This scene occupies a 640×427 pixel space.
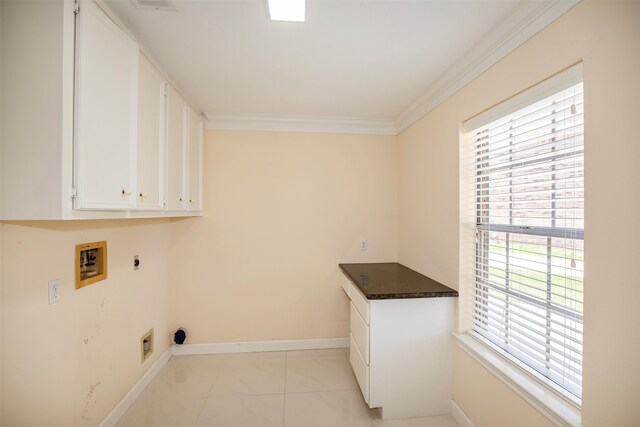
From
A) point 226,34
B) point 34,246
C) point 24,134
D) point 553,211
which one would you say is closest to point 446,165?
point 553,211

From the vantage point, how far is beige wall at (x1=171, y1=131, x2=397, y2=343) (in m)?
2.71

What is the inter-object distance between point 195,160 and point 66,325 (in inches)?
59.9

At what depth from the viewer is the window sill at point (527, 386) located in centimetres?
111

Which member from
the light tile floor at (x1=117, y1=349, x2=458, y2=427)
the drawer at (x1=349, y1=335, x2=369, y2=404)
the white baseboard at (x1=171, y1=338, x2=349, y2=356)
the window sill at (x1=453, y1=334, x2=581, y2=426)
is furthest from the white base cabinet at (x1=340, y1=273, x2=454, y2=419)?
the white baseboard at (x1=171, y1=338, x2=349, y2=356)

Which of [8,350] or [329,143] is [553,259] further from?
[8,350]

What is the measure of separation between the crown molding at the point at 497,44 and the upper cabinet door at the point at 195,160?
2.05 m

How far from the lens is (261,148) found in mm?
2766

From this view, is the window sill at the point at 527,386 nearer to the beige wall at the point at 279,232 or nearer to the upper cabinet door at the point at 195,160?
the beige wall at the point at 279,232

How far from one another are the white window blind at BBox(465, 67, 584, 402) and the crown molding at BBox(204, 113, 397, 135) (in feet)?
3.93

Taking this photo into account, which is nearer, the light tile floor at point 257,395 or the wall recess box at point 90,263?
the wall recess box at point 90,263

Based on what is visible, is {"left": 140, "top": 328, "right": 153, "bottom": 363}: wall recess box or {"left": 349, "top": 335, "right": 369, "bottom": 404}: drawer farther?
{"left": 140, "top": 328, "right": 153, "bottom": 363}: wall recess box

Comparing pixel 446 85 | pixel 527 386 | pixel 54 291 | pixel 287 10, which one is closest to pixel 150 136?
pixel 54 291

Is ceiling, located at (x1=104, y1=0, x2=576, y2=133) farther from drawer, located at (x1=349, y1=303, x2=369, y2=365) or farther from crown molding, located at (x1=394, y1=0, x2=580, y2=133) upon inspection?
drawer, located at (x1=349, y1=303, x2=369, y2=365)

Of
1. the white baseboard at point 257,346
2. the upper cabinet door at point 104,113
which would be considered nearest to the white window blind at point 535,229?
the white baseboard at point 257,346
